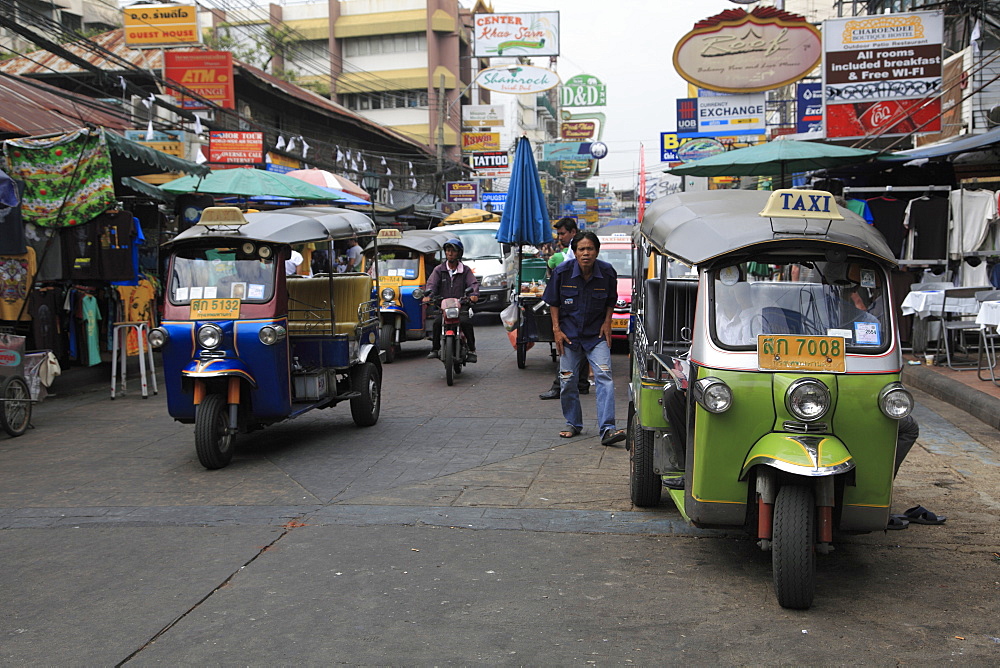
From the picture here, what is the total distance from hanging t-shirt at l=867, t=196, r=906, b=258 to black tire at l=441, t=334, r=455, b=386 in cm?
643

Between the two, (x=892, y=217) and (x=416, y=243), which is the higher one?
(x=892, y=217)

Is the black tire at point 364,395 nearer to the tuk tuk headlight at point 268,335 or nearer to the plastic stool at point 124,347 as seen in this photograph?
the tuk tuk headlight at point 268,335

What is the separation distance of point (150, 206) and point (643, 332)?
409 inches

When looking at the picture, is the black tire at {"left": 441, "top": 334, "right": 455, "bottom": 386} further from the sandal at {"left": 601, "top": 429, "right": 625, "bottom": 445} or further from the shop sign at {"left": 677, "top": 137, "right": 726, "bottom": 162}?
the shop sign at {"left": 677, "top": 137, "right": 726, "bottom": 162}

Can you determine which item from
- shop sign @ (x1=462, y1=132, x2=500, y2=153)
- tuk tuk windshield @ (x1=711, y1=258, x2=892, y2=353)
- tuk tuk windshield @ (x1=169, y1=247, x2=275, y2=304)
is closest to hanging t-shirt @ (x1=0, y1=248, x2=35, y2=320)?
tuk tuk windshield @ (x1=169, y1=247, x2=275, y2=304)

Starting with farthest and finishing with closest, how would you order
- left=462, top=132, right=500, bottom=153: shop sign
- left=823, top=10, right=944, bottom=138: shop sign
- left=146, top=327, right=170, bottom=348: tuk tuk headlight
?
left=462, top=132, right=500, bottom=153: shop sign → left=823, top=10, right=944, bottom=138: shop sign → left=146, top=327, right=170, bottom=348: tuk tuk headlight

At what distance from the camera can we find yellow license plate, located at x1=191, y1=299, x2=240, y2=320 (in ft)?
25.9

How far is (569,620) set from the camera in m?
4.38

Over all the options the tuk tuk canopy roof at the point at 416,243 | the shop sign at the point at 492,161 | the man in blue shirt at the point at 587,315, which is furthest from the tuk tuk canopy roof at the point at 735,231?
the shop sign at the point at 492,161

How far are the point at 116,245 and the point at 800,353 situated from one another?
10342 millimetres

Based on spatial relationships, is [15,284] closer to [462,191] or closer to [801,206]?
[801,206]

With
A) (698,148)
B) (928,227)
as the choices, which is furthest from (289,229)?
(698,148)

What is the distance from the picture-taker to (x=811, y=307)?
4980mm

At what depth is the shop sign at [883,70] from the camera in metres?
15.1
